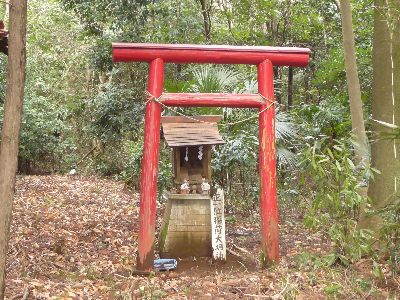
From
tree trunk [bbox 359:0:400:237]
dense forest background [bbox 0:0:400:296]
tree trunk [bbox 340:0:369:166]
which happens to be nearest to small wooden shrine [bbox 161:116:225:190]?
dense forest background [bbox 0:0:400:296]

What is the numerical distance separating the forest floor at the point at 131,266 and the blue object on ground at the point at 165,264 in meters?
0.09

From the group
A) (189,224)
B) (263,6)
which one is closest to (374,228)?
(189,224)

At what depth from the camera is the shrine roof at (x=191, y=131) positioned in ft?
20.5

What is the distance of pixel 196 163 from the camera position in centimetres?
663

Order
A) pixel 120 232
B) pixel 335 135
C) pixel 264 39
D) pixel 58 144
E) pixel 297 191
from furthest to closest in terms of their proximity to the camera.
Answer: pixel 58 144 → pixel 264 39 → pixel 335 135 → pixel 297 191 → pixel 120 232

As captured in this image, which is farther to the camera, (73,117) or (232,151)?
(73,117)

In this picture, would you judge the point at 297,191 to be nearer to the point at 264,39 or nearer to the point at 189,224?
the point at 189,224

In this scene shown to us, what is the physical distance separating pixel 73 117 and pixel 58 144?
1.71 m

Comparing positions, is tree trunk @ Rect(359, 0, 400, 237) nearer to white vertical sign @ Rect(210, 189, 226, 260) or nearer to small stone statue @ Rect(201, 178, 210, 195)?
white vertical sign @ Rect(210, 189, 226, 260)

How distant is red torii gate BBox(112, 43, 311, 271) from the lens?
551cm

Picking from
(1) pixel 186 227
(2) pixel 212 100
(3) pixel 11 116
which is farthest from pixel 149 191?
(3) pixel 11 116

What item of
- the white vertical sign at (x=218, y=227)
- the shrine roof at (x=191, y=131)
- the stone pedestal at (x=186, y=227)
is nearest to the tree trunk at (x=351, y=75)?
the shrine roof at (x=191, y=131)

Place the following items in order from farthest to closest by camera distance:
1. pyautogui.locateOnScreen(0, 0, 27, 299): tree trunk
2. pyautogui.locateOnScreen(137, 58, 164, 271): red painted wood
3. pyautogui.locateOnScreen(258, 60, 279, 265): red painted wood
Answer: pyautogui.locateOnScreen(258, 60, 279, 265): red painted wood, pyautogui.locateOnScreen(137, 58, 164, 271): red painted wood, pyautogui.locateOnScreen(0, 0, 27, 299): tree trunk

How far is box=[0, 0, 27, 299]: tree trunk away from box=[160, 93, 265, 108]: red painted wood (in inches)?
81.8
